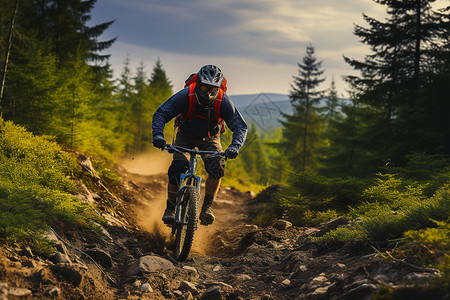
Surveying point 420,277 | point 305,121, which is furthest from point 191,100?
point 305,121

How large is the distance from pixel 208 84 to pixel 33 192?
3.13 m

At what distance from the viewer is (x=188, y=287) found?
3783 millimetres

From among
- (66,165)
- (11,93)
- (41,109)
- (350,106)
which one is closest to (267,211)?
(66,165)

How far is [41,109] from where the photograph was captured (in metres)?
11.6

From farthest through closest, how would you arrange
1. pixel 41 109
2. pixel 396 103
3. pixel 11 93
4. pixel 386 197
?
pixel 396 103
pixel 11 93
pixel 41 109
pixel 386 197

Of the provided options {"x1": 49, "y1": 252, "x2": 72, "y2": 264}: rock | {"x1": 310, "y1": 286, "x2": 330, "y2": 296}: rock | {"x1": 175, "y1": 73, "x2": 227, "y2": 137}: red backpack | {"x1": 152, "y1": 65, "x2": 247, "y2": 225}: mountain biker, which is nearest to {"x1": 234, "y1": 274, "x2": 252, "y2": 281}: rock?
{"x1": 310, "y1": 286, "x2": 330, "y2": 296}: rock

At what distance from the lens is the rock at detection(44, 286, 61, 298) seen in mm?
2754

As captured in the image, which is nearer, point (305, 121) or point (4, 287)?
point (4, 287)

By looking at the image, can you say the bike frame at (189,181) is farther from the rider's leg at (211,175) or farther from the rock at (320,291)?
the rock at (320,291)

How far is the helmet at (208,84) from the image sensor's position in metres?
5.22

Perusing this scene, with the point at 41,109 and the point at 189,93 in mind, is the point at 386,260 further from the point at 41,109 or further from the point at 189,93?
the point at 41,109

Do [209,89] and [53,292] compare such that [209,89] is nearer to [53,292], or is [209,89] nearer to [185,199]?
[185,199]

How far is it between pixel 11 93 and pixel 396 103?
62.2 ft

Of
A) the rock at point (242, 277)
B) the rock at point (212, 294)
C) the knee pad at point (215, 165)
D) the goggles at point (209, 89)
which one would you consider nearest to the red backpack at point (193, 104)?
the goggles at point (209, 89)
